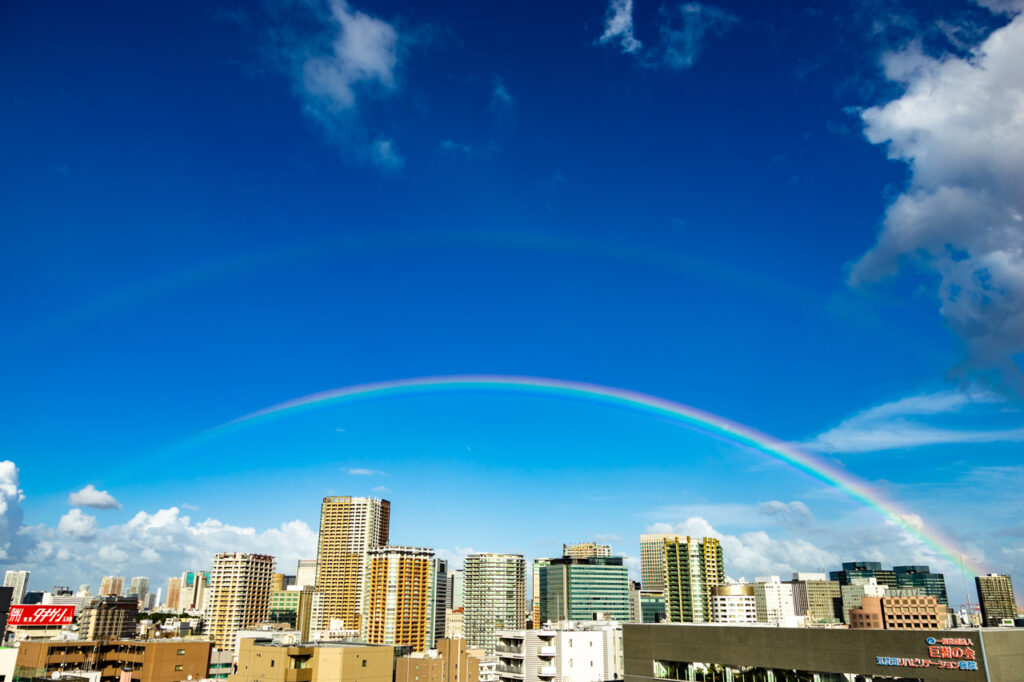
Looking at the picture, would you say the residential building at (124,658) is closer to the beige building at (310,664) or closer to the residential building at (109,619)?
the beige building at (310,664)

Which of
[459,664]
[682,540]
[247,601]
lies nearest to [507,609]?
[682,540]

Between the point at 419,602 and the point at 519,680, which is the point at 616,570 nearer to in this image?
the point at 419,602

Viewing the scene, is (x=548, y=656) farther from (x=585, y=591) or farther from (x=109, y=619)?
(x=585, y=591)

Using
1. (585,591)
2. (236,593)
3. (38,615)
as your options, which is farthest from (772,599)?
(38,615)

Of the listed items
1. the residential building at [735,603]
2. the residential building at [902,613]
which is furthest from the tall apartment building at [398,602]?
the residential building at [902,613]

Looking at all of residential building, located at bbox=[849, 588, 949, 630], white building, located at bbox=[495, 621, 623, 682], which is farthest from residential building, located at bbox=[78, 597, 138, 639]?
residential building, located at bbox=[849, 588, 949, 630]
